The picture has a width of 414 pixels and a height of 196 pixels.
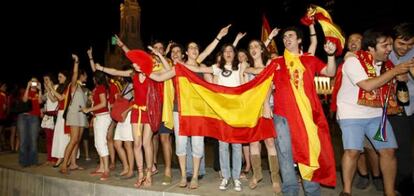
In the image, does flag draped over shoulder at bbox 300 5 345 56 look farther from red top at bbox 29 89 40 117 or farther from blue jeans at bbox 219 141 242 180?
red top at bbox 29 89 40 117

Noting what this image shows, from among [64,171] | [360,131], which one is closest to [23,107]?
[64,171]

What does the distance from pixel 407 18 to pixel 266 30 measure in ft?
23.9

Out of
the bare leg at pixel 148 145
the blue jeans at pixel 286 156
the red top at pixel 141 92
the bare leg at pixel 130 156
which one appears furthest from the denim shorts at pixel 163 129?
the blue jeans at pixel 286 156

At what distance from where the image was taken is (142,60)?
569 centimetres

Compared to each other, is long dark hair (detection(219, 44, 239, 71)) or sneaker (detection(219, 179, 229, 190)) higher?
long dark hair (detection(219, 44, 239, 71))

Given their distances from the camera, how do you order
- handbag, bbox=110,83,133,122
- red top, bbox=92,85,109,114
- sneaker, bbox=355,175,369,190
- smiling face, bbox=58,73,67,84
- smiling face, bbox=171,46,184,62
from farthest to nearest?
smiling face, bbox=58,73,67,84, red top, bbox=92,85,109,114, handbag, bbox=110,83,133,122, smiling face, bbox=171,46,184,62, sneaker, bbox=355,175,369,190

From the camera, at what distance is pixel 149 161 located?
228 inches

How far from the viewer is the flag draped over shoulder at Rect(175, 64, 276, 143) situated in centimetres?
535

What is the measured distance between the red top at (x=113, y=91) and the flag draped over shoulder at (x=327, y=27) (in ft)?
13.0

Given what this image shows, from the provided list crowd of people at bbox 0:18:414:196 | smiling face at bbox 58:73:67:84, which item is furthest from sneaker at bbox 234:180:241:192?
smiling face at bbox 58:73:67:84

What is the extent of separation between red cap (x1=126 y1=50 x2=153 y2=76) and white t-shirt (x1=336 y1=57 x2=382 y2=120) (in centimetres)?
278

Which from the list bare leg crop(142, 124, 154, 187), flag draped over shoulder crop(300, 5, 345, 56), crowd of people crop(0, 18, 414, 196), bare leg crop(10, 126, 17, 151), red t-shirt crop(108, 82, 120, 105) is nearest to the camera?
crowd of people crop(0, 18, 414, 196)

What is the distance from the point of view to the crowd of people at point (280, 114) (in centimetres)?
450

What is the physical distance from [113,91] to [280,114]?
3830mm
